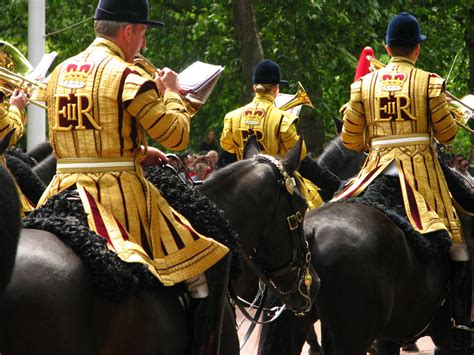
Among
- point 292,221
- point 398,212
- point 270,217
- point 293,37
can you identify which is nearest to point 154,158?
point 270,217

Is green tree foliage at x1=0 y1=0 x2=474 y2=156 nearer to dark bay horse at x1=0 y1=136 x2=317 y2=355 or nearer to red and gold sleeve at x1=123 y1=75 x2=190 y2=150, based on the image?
dark bay horse at x1=0 y1=136 x2=317 y2=355

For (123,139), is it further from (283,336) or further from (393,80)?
(393,80)

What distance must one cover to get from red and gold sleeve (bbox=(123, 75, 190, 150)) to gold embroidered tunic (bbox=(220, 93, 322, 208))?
5.58 meters

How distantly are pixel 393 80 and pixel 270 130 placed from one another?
307 cm

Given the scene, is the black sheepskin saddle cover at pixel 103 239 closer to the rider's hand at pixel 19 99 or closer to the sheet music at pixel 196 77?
the sheet music at pixel 196 77

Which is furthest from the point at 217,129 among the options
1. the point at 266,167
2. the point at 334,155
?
the point at 266,167

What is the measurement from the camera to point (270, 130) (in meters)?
10.6

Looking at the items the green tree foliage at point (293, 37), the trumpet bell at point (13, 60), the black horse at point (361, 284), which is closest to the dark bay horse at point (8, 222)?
the black horse at point (361, 284)

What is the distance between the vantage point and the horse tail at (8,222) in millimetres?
3562

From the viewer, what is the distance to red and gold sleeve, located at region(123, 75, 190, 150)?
15.8 ft

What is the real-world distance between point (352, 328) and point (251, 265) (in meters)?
1.24

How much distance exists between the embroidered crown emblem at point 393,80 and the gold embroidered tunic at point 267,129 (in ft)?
9.49

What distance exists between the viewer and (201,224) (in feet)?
16.9

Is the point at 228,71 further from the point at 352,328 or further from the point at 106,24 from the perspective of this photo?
the point at 106,24
